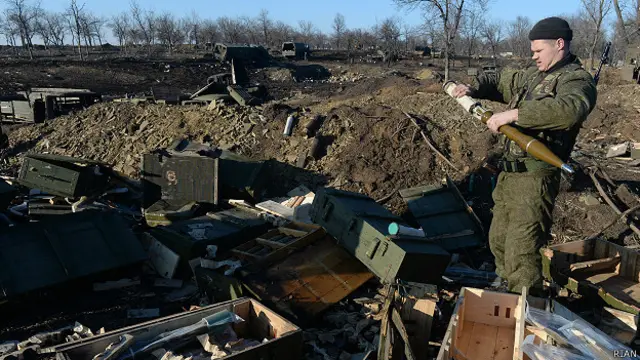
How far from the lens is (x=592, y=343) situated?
10.5 ft

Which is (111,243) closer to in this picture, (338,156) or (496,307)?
(496,307)

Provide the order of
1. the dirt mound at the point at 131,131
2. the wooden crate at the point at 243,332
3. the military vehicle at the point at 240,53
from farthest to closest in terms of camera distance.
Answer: the military vehicle at the point at 240,53, the dirt mound at the point at 131,131, the wooden crate at the point at 243,332

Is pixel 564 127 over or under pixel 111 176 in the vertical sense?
over

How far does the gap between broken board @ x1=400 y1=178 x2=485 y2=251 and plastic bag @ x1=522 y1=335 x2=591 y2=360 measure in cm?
355

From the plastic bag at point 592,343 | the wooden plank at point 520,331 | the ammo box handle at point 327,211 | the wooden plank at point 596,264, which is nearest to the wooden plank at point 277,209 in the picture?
the ammo box handle at point 327,211

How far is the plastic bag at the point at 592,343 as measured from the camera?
3.10 m

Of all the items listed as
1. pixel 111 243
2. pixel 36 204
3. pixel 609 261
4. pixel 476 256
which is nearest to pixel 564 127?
pixel 609 261

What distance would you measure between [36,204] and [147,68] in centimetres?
2667

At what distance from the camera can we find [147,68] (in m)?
32.7

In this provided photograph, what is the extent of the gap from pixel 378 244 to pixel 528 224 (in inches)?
60.3

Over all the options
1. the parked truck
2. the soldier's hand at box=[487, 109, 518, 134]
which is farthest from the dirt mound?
the parked truck

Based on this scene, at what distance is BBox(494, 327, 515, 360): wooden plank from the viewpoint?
12.8ft

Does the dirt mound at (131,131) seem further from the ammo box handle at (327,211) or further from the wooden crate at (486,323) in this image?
the wooden crate at (486,323)

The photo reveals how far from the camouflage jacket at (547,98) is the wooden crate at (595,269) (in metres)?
1.67
